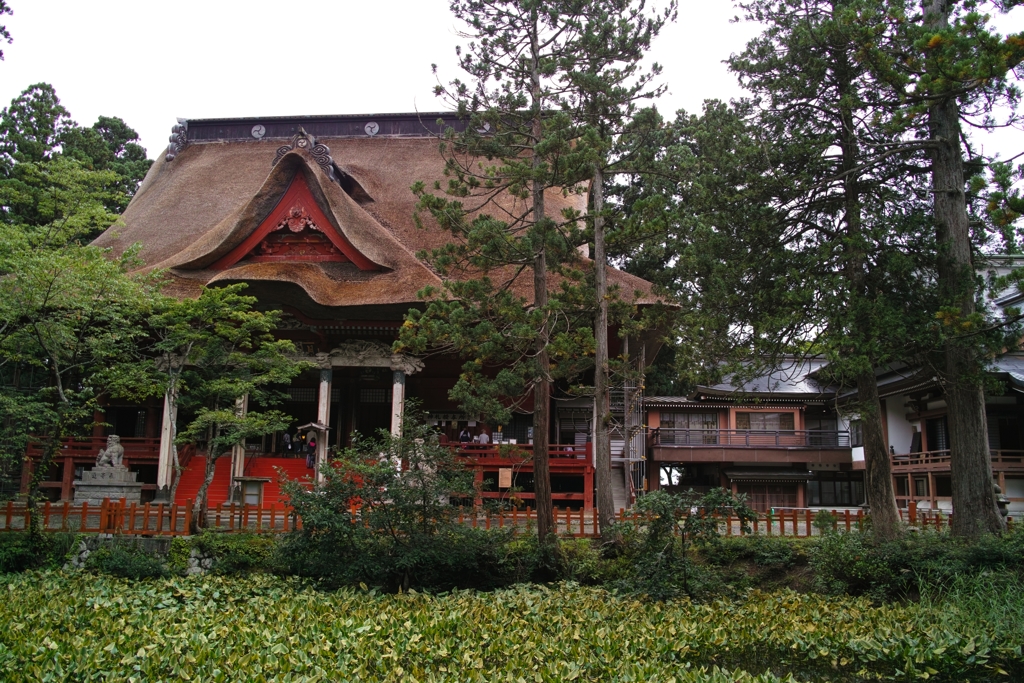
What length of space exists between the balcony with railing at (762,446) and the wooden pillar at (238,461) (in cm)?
1384

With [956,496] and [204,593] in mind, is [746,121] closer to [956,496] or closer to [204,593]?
[956,496]

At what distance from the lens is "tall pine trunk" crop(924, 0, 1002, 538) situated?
36.9ft

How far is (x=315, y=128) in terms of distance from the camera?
27.0 meters

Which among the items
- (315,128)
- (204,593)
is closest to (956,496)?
(204,593)

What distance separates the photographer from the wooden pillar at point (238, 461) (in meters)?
16.2

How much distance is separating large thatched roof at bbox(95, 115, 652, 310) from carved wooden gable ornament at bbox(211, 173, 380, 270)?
0.07 meters

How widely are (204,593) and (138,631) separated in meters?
→ 3.31

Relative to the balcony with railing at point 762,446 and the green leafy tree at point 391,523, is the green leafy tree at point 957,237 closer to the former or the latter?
the green leafy tree at point 391,523

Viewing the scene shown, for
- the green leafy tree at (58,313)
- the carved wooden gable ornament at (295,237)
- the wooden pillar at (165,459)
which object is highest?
the carved wooden gable ornament at (295,237)

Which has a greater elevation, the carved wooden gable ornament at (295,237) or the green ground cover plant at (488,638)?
the carved wooden gable ornament at (295,237)

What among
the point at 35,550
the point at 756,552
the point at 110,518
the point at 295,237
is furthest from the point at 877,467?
the point at 35,550

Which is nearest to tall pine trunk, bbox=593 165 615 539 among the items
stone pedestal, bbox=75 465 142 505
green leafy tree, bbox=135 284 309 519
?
green leafy tree, bbox=135 284 309 519

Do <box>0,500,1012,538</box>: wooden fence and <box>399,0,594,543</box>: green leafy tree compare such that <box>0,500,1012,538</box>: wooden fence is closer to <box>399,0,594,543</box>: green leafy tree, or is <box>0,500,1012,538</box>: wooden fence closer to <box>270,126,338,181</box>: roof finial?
<box>399,0,594,543</box>: green leafy tree

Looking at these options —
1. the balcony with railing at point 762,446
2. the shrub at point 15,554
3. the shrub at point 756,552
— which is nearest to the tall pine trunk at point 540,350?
the shrub at point 756,552
